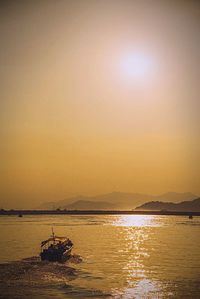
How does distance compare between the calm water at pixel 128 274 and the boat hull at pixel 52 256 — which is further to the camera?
the boat hull at pixel 52 256

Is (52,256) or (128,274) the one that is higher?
(52,256)

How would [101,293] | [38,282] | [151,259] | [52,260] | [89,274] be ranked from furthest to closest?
1. [151,259]
2. [52,260]
3. [89,274]
4. [38,282]
5. [101,293]

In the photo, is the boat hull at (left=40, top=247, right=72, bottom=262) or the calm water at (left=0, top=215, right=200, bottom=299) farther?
the boat hull at (left=40, top=247, right=72, bottom=262)

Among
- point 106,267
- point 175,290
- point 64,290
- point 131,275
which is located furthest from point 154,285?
point 106,267

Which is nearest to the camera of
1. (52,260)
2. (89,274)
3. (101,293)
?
(101,293)

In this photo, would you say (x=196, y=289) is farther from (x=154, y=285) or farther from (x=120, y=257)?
(x=120, y=257)

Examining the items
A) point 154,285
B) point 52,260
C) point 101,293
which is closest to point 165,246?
point 52,260

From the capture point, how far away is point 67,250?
1321 inches

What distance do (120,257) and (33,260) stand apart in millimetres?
8368

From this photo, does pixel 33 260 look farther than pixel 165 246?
No

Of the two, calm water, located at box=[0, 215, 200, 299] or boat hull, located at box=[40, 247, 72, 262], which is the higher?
boat hull, located at box=[40, 247, 72, 262]

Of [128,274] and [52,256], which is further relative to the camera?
[52,256]

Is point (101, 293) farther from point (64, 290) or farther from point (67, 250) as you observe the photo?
point (67, 250)

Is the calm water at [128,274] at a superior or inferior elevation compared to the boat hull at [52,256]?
inferior
